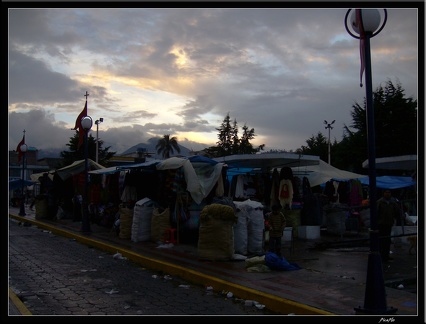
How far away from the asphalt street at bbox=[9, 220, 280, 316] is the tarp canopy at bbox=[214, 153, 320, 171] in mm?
4788

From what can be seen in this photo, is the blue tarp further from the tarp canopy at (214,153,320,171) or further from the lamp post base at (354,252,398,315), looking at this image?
the lamp post base at (354,252,398,315)

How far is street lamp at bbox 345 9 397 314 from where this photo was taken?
6219 millimetres

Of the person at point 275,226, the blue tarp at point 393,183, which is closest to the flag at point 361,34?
the person at point 275,226

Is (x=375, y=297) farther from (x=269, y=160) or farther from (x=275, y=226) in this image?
(x=269, y=160)

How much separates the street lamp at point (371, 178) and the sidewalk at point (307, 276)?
257mm

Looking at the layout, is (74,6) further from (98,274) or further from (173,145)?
(173,145)

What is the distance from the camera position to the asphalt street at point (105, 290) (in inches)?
278

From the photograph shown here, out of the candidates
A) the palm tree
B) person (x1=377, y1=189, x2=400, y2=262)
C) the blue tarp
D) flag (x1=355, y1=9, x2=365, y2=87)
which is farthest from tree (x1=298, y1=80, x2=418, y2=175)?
the palm tree

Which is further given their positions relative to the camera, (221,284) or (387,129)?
(387,129)

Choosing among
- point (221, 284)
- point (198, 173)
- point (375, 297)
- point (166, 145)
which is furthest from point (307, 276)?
point (166, 145)

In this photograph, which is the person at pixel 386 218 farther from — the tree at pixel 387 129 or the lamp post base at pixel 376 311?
the tree at pixel 387 129

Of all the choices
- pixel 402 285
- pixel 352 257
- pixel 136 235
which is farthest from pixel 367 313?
pixel 136 235

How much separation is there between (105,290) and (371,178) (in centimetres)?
509

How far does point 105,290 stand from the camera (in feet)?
27.4
